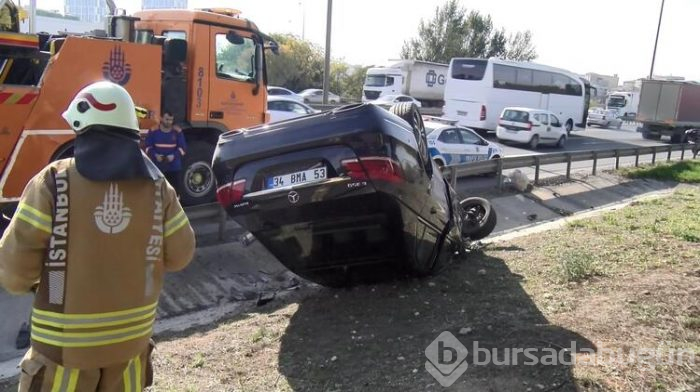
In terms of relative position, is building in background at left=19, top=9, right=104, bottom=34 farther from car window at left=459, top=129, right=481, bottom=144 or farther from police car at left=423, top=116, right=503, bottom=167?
car window at left=459, top=129, right=481, bottom=144

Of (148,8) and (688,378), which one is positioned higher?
(148,8)

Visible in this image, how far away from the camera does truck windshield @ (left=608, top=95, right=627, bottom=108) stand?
47688 millimetres

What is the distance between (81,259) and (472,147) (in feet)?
39.8

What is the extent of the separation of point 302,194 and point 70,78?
14.5 feet

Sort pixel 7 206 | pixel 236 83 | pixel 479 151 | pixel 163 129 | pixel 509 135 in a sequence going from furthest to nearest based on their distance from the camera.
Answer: pixel 509 135 < pixel 479 151 < pixel 236 83 < pixel 163 129 < pixel 7 206

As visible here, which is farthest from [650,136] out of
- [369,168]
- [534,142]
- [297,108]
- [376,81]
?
[369,168]

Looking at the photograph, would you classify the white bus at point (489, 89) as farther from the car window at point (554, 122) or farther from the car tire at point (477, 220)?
the car tire at point (477, 220)

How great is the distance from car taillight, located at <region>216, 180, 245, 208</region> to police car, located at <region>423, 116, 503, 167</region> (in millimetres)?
8591

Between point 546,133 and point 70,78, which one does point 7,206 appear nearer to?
point 70,78

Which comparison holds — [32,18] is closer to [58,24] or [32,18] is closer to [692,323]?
[692,323]

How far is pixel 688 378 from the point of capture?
10.3 ft

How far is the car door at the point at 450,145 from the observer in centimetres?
1308

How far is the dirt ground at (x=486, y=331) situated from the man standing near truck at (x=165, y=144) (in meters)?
3.14

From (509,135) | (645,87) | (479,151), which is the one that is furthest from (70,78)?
(645,87)
